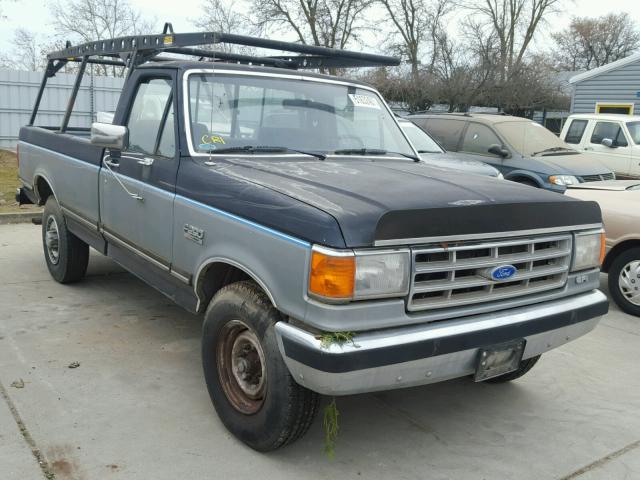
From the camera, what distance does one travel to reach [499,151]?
9539mm

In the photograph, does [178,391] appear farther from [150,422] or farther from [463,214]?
[463,214]

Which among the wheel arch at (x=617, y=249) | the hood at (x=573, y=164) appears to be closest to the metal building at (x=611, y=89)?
the hood at (x=573, y=164)

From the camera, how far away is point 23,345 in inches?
174

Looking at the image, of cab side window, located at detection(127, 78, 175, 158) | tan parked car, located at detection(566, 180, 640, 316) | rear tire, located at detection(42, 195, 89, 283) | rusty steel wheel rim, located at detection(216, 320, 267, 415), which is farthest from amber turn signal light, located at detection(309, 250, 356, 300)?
tan parked car, located at detection(566, 180, 640, 316)

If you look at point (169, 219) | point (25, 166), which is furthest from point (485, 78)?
point (169, 219)

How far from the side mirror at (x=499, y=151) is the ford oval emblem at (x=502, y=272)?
691 cm

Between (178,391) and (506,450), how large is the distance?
6.50ft

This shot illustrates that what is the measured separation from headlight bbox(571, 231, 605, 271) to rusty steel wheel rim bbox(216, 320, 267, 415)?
1815 mm

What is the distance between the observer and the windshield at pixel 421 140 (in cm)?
892

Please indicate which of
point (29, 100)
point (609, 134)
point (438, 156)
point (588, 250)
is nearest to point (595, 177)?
point (438, 156)

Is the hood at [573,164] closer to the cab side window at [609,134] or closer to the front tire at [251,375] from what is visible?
the cab side window at [609,134]

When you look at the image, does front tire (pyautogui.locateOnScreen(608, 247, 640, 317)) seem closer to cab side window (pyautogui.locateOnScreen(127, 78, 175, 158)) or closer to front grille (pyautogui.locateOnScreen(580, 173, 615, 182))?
front grille (pyautogui.locateOnScreen(580, 173, 615, 182))

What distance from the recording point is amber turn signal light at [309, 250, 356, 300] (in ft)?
8.35

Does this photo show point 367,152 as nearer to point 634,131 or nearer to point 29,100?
point 634,131
